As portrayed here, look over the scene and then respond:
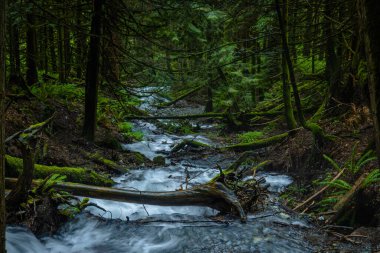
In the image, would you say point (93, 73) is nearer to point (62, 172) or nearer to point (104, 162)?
point (104, 162)

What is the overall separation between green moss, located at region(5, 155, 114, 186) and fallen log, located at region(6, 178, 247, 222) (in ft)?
3.86

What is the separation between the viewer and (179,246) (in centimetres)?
533

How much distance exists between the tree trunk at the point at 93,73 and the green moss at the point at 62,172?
9.65 feet

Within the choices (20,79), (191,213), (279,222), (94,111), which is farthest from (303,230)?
(20,79)

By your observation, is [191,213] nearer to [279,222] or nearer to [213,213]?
[213,213]

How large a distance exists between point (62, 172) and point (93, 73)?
3696 millimetres

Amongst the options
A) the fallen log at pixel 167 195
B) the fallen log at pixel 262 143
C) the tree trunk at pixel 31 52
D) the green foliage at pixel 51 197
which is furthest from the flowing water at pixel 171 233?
the tree trunk at pixel 31 52

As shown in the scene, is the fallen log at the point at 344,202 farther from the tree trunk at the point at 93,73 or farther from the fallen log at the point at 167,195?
the tree trunk at the point at 93,73

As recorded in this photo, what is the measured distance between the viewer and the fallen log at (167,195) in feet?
19.7

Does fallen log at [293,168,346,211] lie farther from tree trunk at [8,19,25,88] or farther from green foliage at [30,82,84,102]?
tree trunk at [8,19,25,88]

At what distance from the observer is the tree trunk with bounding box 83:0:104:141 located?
966 centimetres

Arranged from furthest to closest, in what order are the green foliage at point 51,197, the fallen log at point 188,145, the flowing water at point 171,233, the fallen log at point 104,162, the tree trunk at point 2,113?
the fallen log at point 188,145 → the fallen log at point 104,162 → the green foliage at point 51,197 → the flowing water at point 171,233 → the tree trunk at point 2,113

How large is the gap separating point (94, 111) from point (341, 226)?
759 centimetres

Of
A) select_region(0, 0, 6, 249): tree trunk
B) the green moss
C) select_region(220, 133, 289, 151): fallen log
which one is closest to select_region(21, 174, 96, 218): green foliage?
the green moss
